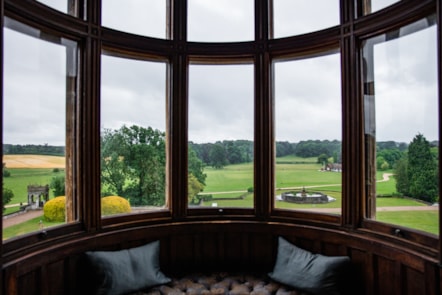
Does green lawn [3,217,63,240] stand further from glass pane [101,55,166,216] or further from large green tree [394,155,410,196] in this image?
large green tree [394,155,410,196]

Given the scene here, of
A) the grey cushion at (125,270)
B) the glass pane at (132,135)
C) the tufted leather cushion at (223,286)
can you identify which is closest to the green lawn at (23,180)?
the glass pane at (132,135)

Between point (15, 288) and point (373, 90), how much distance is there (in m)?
2.55

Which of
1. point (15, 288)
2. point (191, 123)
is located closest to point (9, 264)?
point (15, 288)

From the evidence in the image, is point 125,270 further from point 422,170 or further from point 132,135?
point 422,170

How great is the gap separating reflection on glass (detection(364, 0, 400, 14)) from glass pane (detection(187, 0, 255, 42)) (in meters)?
0.90

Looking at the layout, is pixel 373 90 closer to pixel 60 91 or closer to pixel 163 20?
pixel 163 20

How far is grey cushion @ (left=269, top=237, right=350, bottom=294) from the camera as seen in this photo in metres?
2.10

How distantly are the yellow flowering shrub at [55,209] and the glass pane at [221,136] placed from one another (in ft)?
3.25

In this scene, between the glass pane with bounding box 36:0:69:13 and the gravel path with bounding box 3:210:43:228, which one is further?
the glass pane with bounding box 36:0:69:13

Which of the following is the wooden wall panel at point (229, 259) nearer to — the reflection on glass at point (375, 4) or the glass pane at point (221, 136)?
the glass pane at point (221, 136)

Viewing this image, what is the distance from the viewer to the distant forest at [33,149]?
191cm

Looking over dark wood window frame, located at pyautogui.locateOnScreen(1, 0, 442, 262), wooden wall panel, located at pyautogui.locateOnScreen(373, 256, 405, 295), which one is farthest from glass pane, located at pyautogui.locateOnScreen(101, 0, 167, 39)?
wooden wall panel, located at pyautogui.locateOnScreen(373, 256, 405, 295)

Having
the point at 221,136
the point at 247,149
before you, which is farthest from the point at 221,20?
the point at 247,149

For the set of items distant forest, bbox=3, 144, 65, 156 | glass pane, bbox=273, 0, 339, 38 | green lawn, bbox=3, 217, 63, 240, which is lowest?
green lawn, bbox=3, 217, 63, 240
